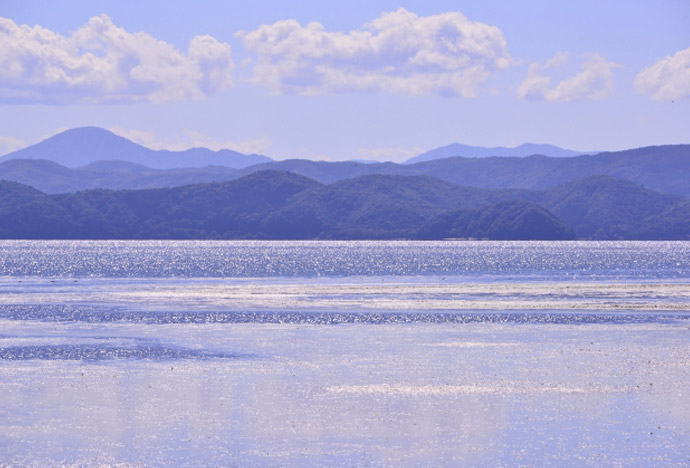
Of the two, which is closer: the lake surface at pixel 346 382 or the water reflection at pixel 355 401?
the water reflection at pixel 355 401

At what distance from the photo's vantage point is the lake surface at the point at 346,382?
124 ft

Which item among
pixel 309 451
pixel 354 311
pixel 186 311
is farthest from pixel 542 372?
pixel 186 311

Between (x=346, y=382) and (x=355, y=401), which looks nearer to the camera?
(x=355, y=401)

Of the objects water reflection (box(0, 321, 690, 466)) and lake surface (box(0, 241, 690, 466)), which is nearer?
water reflection (box(0, 321, 690, 466))

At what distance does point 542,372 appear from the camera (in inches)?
2176

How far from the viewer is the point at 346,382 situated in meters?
51.9

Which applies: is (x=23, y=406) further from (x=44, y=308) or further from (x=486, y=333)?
(x=44, y=308)

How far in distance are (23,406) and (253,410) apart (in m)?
10.9

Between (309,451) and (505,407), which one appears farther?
(505,407)

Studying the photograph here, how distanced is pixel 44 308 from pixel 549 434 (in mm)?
70275

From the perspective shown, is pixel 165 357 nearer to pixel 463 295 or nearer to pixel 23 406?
pixel 23 406

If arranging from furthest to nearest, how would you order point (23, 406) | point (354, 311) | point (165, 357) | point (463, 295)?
point (463, 295) → point (354, 311) → point (165, 357) → point (23, 406)

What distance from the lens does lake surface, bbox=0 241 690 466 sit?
124ft

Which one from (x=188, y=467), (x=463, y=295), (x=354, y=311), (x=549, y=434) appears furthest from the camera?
(x=463, y=295)
